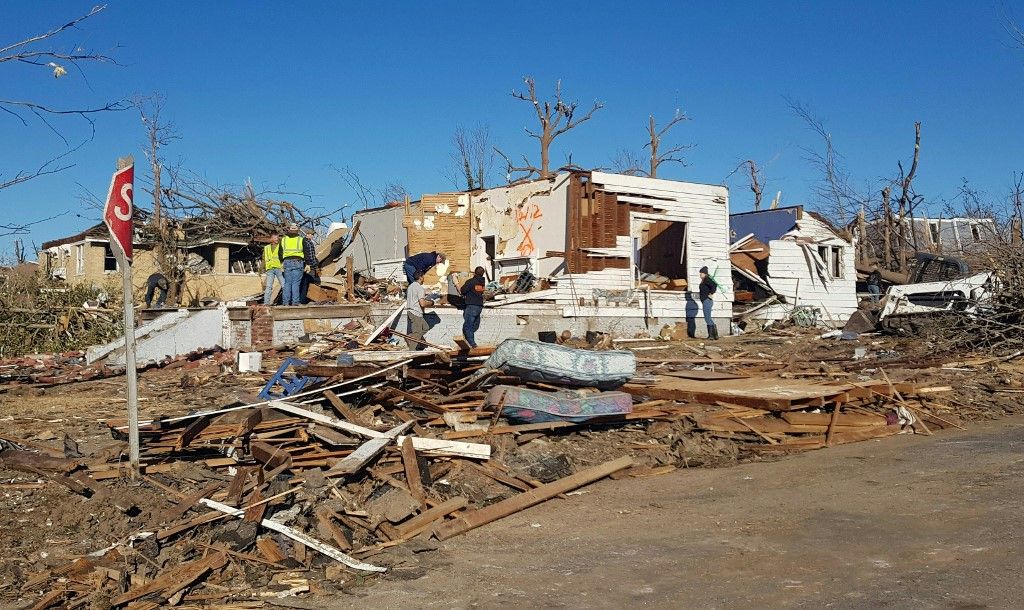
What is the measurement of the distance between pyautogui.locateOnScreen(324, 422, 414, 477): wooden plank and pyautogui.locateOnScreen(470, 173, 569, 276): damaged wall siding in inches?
523

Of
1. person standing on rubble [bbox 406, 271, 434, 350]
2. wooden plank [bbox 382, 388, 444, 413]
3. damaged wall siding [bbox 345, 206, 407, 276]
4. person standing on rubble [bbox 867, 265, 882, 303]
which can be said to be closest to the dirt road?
wooden plank [bbox 382, 388, 444, 413]

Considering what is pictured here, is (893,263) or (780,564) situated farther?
(893,263)

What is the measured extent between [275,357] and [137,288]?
11512 millimetres

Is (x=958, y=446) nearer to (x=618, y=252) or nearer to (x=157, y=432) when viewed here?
(x=157, y=432)

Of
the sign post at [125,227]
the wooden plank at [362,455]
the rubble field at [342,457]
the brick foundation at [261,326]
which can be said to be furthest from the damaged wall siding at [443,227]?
the sign post at [125,227]

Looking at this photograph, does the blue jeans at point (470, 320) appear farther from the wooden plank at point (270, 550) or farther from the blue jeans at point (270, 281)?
the wooden plank at point (270, 550)

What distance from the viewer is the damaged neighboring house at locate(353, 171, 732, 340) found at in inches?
799

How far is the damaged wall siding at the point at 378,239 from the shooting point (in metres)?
25.0

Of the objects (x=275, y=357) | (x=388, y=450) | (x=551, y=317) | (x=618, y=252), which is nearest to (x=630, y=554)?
(x=388, y=450)

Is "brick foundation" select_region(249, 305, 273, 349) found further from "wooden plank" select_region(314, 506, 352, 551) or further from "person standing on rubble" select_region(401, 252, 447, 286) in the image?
"wooden plank" select_region(314, 506, 352, 551)

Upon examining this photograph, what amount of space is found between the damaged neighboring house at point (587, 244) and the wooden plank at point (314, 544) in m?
12.6

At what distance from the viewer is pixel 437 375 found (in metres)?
9.48

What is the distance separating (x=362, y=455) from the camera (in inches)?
279

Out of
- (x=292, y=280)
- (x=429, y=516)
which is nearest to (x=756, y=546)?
(x=429, y=516)
